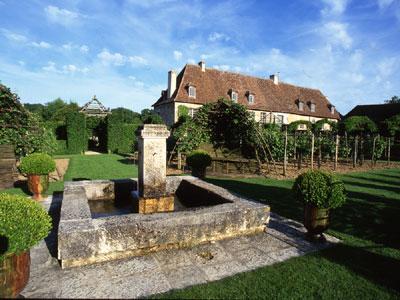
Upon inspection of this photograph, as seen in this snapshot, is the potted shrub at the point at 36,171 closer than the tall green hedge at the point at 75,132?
Yes

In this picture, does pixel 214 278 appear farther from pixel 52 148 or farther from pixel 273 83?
pixel 273 83

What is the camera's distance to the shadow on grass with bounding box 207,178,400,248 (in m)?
5.59

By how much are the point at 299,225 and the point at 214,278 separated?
119 inches

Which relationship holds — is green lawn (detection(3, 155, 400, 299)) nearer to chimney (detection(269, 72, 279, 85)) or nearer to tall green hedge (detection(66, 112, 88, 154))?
tall green hedge (detection(66, 112, 88, 154))

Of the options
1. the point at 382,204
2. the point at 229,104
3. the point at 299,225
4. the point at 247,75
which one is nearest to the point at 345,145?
the point at 229,104

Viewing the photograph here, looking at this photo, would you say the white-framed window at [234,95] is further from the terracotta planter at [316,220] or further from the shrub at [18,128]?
the terracotta planter at [316,220]

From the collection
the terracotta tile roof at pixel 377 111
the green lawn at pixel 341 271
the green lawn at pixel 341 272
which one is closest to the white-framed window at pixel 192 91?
the terracotta tile roof at pixel 377 111

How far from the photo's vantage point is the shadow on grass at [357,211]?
5593 mm

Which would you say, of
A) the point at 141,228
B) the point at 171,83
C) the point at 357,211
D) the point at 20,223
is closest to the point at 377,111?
the point at 171,83

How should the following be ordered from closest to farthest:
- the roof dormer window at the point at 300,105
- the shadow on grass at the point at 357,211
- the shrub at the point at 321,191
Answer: the shrub at the point at 321,191, the shadow on grass at the point at 357,211, the roof dormer window at the point at 300,105

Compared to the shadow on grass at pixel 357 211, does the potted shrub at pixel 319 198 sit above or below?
above

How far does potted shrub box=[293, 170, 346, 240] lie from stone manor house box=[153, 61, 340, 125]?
903 inches

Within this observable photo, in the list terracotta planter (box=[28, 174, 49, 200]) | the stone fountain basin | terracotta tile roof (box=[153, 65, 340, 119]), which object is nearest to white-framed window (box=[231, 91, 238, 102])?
terracotta tile roof (box=[153, 65, 340, 119])

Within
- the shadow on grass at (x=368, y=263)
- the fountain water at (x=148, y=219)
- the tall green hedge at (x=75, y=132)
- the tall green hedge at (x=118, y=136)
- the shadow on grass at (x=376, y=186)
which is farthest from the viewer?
the tall green hedge at (x=118, y=136)
